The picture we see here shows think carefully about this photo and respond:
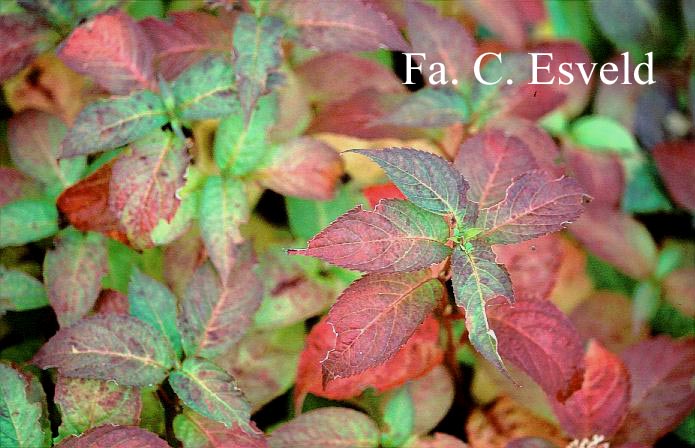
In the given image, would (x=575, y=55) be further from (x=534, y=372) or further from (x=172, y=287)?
(x=172, y=287)

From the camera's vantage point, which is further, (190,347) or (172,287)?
(172,287)

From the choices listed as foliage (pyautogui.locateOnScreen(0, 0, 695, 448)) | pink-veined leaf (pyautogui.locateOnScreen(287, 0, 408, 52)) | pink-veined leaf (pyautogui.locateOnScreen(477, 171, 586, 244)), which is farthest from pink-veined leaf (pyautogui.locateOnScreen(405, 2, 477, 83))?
pink-veined leaf (pyautogui.locateOnScreen(477, 171, 586, 244))

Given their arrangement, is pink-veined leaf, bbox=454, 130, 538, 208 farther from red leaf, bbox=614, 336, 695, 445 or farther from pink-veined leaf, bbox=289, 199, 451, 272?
red leaf, bbox=614, 336, 695, 445

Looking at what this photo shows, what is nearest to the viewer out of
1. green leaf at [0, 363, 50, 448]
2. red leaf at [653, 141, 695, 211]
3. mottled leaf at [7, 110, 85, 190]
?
green leaf at [0, 363, 50, 448]

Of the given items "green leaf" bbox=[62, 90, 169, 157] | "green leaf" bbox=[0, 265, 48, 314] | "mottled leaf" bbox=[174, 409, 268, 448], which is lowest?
"mottled leaf" bbox=[174, 409, 268, 448]

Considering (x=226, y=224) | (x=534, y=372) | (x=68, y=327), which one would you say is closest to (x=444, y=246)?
(x=534, y=372)

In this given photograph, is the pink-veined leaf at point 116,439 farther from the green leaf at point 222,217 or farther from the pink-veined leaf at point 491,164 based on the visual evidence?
the pink-veined leaf at point 491,164

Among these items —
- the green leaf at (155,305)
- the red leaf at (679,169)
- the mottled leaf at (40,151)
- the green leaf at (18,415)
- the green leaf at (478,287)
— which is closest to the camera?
the green leaf at (478,287)

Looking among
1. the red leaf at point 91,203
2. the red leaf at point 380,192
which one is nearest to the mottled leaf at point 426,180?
the red leaf at point 380,192
